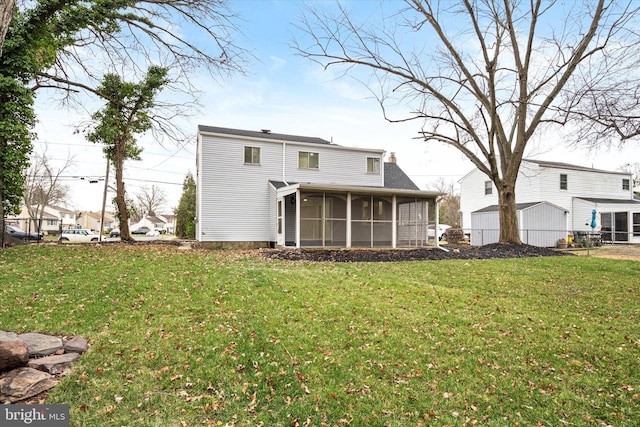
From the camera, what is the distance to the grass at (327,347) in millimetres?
3643

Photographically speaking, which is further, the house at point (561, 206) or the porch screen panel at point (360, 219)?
Answer: the house at point (561, 206)

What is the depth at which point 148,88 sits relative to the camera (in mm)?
19109

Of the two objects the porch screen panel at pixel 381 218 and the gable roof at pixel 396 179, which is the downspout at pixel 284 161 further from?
the gable roof at pixel 396 179

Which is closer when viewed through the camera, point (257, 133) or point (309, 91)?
point (309, 91)

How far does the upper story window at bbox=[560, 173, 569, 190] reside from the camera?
25.1m

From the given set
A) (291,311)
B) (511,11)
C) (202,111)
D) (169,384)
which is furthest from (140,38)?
(511,11)

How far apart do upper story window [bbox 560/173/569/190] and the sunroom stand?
12650mm

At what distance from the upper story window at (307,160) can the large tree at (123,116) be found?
26.7 ft

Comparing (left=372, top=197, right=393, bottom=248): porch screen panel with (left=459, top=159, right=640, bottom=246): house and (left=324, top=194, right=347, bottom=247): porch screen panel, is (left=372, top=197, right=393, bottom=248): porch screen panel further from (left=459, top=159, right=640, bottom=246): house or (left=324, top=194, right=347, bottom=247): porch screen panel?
(left=459, top=159, right=640, bottom=246): house

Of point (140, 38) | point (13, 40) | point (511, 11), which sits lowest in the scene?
point (140, 38)

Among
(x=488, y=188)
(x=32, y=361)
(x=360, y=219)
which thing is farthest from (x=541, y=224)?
(x=32, y=361)

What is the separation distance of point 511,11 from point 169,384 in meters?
18.7

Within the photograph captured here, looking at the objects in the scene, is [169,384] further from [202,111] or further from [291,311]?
[202,111]

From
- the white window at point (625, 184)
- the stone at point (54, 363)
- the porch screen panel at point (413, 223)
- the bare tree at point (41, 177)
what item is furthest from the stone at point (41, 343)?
the bare tree at point (41, 177)
